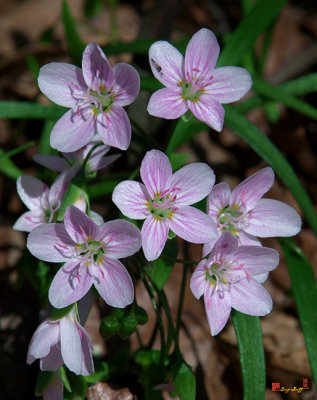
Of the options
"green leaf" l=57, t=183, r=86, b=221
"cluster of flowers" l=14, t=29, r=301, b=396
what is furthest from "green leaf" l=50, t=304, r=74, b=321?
"green leaf" l=57, t=183, r=86, b=221

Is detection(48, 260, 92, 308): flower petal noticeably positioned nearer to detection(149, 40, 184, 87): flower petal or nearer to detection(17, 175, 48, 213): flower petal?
detection(17, 175, 48, 213): flower petal

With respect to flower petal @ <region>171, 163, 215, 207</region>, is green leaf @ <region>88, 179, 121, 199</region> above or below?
below

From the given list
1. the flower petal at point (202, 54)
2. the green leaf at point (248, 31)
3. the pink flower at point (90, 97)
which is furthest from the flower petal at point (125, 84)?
the green leaf at point (248, 31)

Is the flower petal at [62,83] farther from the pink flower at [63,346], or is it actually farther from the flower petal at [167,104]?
the pink flower at [63,346]

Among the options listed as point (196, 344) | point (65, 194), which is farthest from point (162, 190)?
point (196, 344)

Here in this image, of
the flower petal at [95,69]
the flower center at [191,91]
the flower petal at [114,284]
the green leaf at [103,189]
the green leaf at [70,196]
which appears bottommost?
the green leaf at [103,189]

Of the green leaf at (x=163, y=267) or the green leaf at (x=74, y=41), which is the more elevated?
the green leaf at (x=74, y=41)

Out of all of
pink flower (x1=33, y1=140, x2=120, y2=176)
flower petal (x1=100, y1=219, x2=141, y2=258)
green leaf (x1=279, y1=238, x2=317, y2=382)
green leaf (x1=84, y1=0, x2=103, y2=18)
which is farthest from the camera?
green leaf (x1=84, y1=0, x2=103, y2=18)

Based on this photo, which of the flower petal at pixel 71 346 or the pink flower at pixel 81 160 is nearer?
the flower petal at pixel 71 346

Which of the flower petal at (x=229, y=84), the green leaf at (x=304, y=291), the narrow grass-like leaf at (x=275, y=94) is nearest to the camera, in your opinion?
the flower petal at (x=229, y=84)
